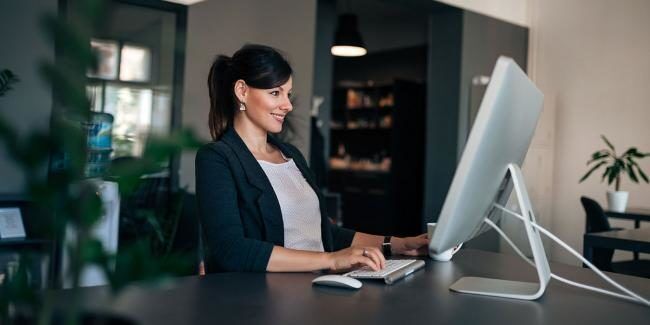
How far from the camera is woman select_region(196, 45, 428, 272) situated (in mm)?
1664

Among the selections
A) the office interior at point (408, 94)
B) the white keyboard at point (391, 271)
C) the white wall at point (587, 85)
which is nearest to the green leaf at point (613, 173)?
the office interior at point (408, 94)

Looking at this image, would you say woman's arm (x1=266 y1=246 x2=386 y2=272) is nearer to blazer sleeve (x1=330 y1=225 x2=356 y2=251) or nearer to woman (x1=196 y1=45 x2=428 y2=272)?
woman (x1=196 y1=45 x2=428 y2=272)

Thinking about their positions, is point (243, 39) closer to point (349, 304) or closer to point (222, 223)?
point (222, 223)

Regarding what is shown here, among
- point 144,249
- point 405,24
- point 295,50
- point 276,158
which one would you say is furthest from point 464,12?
point 144,249

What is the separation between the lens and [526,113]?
1382 mm

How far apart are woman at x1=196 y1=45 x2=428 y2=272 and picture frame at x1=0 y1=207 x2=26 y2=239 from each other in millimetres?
2341

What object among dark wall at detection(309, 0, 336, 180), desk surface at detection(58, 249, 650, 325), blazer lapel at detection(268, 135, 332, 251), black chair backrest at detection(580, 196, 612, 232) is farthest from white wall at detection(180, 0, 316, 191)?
desk surface at detection(58, 249, 650, 325)

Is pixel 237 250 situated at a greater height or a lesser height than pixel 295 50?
lesser

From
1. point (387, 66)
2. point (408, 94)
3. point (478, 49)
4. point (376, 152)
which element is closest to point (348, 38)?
point (478, 49)

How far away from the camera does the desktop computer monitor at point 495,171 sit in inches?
45.1

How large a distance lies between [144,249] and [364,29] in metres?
10.3

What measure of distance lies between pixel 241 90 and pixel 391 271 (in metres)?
0.82

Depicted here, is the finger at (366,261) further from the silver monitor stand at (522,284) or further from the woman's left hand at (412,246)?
the woman's left hand at (412,246)

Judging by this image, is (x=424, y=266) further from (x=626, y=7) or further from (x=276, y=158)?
(x=626, y=7)
